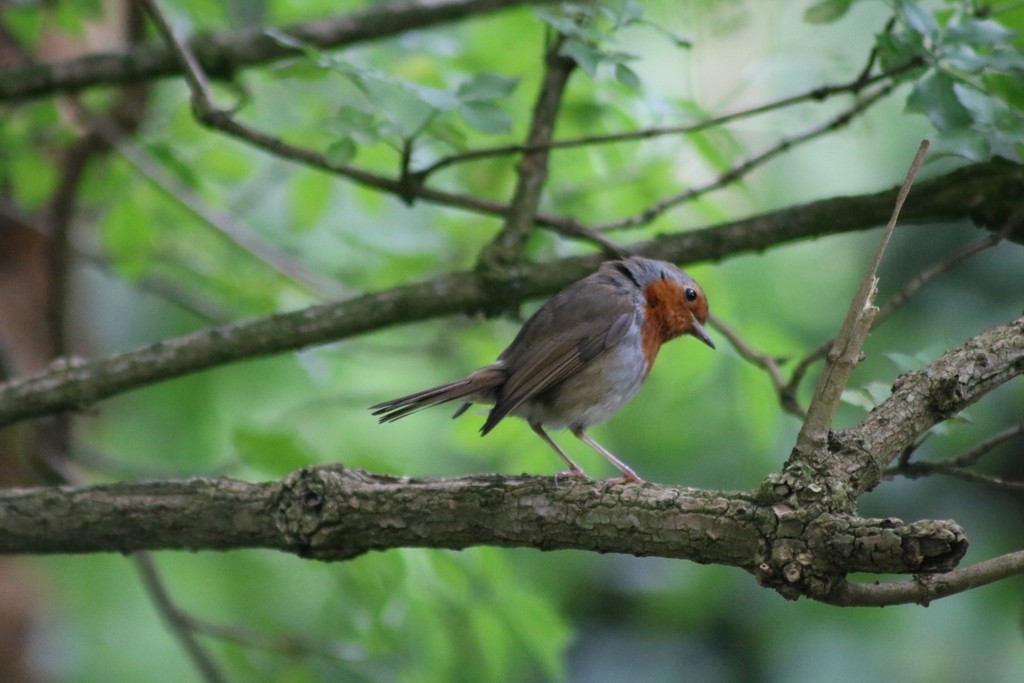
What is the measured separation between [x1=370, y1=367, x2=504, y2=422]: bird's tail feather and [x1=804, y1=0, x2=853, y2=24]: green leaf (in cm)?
148

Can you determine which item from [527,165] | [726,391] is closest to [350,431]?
[726,391]

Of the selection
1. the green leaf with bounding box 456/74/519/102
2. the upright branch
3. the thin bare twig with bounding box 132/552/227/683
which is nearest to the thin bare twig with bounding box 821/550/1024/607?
the upright branch

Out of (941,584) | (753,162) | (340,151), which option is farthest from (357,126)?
(941,584)

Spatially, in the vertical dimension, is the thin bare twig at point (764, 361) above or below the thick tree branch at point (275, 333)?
below

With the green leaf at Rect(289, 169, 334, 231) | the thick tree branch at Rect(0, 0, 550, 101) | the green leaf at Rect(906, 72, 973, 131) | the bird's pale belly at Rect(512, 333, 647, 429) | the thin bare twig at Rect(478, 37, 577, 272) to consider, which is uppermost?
the thick tree branch at Rect(0, 0, 550, 101)

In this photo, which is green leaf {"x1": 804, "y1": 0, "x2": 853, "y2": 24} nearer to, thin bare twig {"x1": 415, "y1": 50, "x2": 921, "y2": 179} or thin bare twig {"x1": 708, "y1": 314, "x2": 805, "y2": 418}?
thin bare twig {"x1": 415, "y1": 50, "x2": 921, "y2": 179}

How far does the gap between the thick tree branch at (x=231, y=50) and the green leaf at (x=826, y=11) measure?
1373 mm

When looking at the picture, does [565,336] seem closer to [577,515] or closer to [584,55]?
[584,55]

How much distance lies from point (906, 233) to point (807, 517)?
4.09 metres

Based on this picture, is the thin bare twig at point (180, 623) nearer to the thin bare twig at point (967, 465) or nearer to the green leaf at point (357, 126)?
the green leaf at point (357, 126)

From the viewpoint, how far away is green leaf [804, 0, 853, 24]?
3033mm

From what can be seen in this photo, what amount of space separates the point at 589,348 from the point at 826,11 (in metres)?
1.30

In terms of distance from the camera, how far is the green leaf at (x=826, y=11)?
3033mm

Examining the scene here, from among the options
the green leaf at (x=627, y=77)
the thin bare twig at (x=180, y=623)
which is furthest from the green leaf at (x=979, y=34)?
the thin bare twig at (x=180, y=623)
